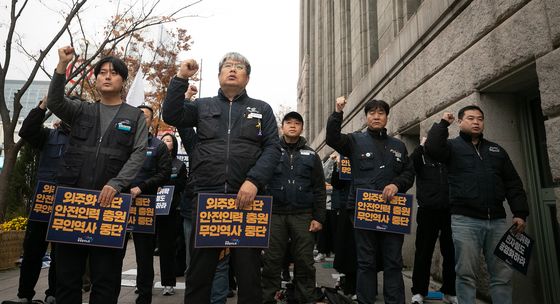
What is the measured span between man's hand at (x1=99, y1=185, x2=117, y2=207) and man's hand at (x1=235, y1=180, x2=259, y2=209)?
3.34 ft

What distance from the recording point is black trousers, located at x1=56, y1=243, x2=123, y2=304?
2.65 metres

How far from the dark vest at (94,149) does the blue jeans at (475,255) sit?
3453 millimetres

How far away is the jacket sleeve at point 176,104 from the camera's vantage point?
9.04 feet

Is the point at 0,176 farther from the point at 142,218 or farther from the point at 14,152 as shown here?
the point at 142,218

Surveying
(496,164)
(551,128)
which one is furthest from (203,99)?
(551,128)

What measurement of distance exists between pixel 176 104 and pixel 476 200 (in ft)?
10.3

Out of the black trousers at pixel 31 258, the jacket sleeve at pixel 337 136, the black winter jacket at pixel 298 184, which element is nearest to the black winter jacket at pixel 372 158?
the jacket sleeve at pixel 337 136

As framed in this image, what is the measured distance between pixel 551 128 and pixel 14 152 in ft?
32.9

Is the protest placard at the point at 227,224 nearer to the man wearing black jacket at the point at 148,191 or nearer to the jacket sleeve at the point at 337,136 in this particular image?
the man wearing black jacket at the point at 148,191

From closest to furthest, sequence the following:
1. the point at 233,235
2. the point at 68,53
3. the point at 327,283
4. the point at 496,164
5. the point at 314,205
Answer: the point at 233,235 < the point at 68,53 < the point at 496,164 < the point at 314,205 < the point at 327,283

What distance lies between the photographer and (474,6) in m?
5.02

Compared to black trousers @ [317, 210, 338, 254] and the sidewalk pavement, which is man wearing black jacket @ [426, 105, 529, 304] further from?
black trousers @ [317, 210, 338, 254]

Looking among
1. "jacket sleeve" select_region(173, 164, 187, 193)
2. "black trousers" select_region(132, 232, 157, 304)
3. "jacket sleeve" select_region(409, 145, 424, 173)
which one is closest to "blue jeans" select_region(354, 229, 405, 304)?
"jacket sleeve" select_region(409, 145, 424, 173)

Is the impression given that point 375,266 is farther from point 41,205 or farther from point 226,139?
point 41,205
